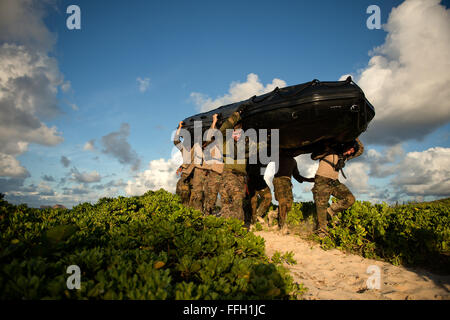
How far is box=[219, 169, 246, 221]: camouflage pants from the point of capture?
19.1ft

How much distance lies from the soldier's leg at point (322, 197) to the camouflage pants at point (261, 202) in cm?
204

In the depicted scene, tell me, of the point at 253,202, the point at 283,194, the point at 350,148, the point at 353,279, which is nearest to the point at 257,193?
the point at 253,202

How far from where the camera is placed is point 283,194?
22.2 ft

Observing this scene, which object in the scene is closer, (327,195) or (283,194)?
(327,195)

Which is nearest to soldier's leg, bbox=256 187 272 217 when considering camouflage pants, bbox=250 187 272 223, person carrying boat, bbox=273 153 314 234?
camouflage pants, bbox=250 187 272 223

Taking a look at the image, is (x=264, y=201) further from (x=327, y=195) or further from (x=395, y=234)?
(x=395, y=234)

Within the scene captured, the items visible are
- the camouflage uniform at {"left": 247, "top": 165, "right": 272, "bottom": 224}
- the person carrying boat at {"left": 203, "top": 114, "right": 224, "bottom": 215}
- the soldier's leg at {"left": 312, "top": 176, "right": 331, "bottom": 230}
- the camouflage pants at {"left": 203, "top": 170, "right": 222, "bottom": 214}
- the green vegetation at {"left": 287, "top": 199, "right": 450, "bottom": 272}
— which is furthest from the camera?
the camouflage uniform at {"left": 247, "top": 165, "right": 272, "bottom": 224}

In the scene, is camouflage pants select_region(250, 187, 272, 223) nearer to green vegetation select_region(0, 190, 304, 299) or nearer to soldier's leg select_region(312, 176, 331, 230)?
soldier's leg select_region(312, 176, 331, 230)

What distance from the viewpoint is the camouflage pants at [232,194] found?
19.1 feet

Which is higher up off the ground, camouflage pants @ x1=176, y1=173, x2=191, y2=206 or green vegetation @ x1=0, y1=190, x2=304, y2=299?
camouflage pants @ x1=176, y1=173, x2=191, y2=206

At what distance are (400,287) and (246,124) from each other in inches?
185

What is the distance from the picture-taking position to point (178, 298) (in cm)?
161

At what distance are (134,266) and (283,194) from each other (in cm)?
536

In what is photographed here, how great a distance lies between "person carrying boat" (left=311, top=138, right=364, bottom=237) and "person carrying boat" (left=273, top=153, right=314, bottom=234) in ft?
3.04
